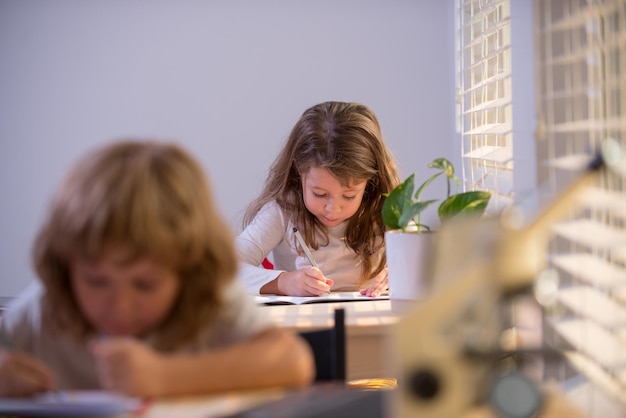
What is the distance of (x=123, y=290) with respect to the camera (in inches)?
31.9

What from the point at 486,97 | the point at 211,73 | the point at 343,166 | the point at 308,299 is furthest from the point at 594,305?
the point at 211,73

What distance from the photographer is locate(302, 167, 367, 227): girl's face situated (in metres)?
2.08

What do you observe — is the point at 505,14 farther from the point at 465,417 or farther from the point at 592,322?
the point at 465,417

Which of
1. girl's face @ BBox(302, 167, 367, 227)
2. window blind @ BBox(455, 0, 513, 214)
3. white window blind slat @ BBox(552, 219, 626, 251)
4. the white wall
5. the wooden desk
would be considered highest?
the white wall

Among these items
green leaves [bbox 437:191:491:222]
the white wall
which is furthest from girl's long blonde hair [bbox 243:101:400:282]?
the white wall

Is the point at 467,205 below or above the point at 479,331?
above

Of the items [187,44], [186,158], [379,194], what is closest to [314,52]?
[187,44]

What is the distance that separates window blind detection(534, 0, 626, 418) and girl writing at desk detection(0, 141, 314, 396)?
0.29m

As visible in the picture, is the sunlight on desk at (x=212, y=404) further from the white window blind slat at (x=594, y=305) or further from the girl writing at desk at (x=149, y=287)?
the white window blind slat at (x=594, y=305)

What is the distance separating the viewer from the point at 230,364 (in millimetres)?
829

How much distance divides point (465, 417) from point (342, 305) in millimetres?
961

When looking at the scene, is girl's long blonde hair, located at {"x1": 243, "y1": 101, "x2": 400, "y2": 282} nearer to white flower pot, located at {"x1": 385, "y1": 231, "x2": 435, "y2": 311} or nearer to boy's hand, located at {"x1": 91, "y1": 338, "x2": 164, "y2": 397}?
white flower pot, located at {"x1": 385, "y1": 231, "x2": 435, "y2": 311}

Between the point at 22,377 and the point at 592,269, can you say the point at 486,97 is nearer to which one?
the point at 592,269

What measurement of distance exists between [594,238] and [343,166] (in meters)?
1.22
